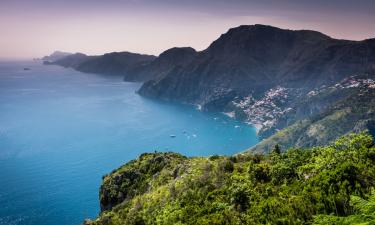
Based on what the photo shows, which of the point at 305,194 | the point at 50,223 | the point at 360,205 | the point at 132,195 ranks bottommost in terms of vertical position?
the point at 50,223

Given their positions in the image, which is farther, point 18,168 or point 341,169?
point 18,168

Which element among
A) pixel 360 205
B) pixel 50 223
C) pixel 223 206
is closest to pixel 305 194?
pixel 223 206

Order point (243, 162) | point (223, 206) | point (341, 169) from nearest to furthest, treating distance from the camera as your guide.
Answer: point (341, 169) < point (223, 206) < point (243, 162)

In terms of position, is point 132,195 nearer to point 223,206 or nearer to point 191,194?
point 191,194

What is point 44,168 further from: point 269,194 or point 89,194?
point 269,194

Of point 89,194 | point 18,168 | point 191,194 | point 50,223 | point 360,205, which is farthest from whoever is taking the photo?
point 18,168

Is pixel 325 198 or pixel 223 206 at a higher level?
pixel 325 198

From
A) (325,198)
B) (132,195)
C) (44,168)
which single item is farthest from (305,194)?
(44,168)
